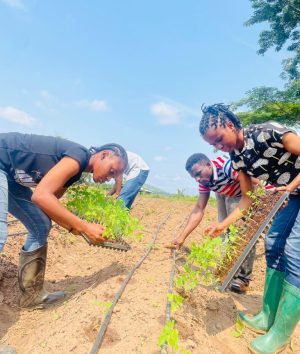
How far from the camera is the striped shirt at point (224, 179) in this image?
4.52 metres

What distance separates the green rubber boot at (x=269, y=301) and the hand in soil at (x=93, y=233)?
1.46 m

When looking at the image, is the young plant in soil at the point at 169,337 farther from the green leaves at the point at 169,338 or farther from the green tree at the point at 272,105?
the green tree at the point at 272,105

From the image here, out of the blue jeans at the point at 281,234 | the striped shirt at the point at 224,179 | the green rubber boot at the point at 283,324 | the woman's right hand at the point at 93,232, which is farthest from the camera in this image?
the striped shirt at the point at 224,179

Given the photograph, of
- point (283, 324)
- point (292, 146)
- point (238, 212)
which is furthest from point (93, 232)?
point (292, 146)

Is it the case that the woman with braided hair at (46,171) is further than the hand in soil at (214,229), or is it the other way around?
the hand in soil at (214,229)

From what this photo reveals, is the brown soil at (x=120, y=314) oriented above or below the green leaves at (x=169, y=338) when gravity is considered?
below

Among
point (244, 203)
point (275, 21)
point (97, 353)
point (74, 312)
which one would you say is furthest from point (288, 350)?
point (275, 21)

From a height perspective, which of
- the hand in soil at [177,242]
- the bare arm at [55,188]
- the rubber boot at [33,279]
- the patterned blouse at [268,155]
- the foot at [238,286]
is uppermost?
the patterned blouse at [268,155]

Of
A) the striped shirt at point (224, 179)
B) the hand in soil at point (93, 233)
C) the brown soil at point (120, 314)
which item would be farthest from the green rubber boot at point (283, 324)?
the striped shirt at point (224, 179)

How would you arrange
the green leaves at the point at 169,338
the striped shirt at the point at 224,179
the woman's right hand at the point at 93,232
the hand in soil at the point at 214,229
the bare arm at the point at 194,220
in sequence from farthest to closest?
the bare arm at the point at 194,220 < the striped shirt at the point at 224,179 < the hand in soil at the point at 214,229 < the woman's right hand at the point at 93,232 < the green leaves at the point at 169,338

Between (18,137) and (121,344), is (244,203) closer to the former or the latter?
(121,344)

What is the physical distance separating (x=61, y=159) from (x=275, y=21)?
20.0 meters

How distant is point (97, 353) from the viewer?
242 cm

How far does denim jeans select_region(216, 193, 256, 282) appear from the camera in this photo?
4.58 m
